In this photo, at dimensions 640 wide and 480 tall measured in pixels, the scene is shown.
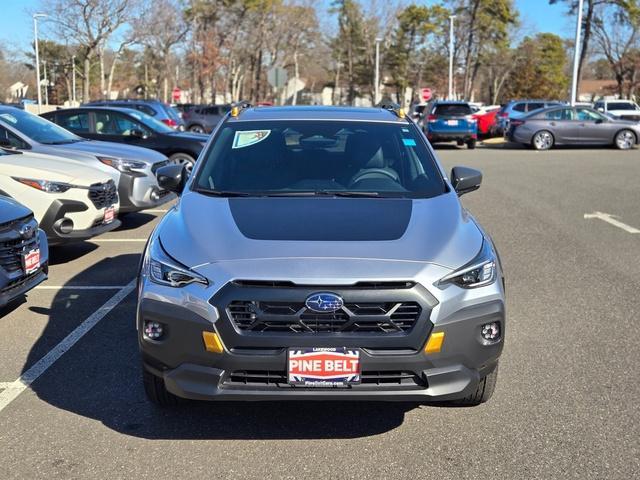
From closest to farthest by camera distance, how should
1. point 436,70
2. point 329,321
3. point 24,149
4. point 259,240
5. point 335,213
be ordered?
point 329,321 < point 259,240 < point 335,213 < point 24,149 < point 436,70

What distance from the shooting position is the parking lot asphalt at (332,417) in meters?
3.19

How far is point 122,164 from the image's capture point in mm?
8844

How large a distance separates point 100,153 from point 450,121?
55.4 feet

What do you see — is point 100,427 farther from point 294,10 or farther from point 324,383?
point 294,10

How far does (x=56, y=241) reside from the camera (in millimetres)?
6871

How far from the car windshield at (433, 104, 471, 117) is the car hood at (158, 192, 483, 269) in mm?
20449

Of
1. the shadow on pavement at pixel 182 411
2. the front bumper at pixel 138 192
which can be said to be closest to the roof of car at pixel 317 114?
the shadow on pavement at pixel 182 411

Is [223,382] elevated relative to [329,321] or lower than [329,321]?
lower

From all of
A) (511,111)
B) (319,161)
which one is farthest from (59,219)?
(511,111)

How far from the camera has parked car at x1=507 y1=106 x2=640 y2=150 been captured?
23281 millimetres

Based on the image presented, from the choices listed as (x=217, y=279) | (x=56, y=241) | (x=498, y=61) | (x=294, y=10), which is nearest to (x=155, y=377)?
(x=217, y=279)

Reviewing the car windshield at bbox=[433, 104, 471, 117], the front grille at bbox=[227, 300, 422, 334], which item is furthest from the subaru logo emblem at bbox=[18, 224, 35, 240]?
the car windshield at bbox=[433, 104, 471, 117]

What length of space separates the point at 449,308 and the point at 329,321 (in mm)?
555

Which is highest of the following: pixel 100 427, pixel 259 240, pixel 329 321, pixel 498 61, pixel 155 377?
pixel 498 61
